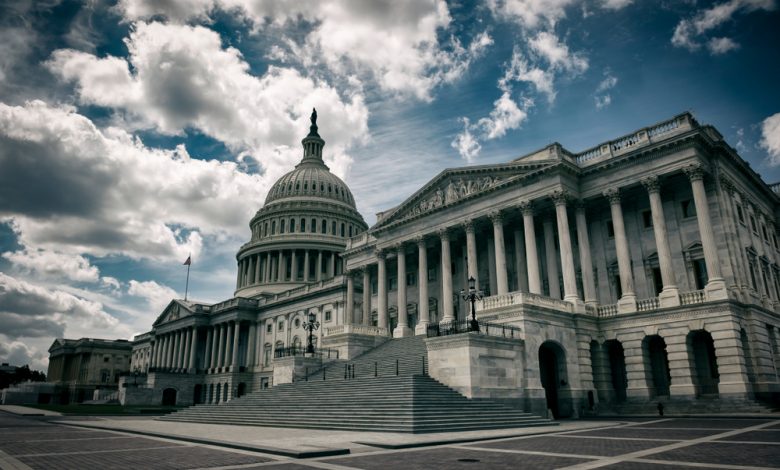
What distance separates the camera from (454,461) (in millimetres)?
14094

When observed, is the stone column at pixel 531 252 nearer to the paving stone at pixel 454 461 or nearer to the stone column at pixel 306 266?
the paving stone at pixel 454 461

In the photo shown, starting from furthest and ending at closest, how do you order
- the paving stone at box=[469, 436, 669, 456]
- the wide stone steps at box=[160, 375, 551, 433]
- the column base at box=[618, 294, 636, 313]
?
1. the column base at box=[618, 294, 636, 313]
2. the wide stone steps at box=[160, 375, 551, 433]
3. the paving stone at box=[469, 436, 669, 456]

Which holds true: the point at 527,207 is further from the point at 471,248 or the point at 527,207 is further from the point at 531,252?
the point at 471,248

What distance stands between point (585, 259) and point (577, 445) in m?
25.5

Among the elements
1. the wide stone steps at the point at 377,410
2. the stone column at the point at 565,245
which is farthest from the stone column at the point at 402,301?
the stone column at the point at 565,245

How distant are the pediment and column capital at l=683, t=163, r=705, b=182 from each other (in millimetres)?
86328

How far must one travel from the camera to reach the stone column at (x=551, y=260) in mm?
43094

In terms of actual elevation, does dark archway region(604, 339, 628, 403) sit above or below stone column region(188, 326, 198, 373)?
below

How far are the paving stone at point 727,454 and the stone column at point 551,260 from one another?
26.3m

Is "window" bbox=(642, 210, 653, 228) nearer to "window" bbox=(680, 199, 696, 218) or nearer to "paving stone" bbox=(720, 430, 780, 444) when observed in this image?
"window" bbox=(680, 199, 696, 218)

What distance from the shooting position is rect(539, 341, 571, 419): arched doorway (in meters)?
35.0

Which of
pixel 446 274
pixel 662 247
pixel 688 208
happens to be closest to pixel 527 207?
pixel 446 274

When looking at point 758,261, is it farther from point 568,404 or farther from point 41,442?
point 41,442

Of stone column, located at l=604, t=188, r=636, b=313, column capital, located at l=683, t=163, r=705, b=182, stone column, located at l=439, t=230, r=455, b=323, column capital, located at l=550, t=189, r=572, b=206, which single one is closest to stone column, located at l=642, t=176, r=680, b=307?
stone column, located at l=604, t=188, r=636, b=313
